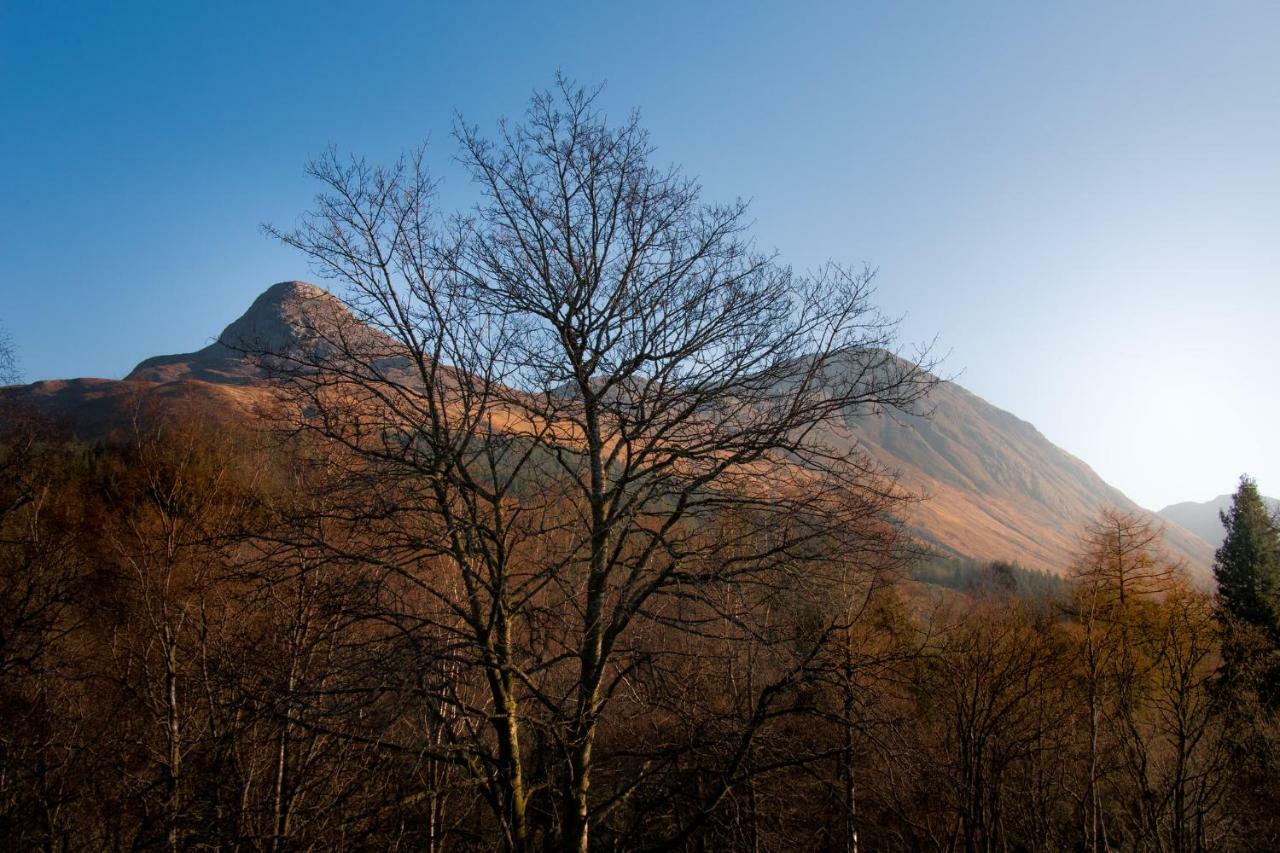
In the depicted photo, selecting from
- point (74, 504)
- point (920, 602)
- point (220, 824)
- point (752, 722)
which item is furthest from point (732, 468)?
point (74, 504)

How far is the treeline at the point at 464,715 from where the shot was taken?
5711 mm

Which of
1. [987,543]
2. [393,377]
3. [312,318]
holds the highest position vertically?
[312,318]

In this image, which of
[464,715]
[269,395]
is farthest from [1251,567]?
[269,395]

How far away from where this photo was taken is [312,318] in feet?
A: 19.9

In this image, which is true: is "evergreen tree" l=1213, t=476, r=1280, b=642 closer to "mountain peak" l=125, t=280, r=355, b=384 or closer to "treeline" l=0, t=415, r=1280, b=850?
"treeline" l=0, t=415, r=1280, b=850

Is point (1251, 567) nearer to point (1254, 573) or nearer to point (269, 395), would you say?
point (1254, 573)

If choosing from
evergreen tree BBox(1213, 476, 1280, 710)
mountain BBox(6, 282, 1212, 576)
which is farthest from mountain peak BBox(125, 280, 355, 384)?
evergreen tree BBox(1213, 476, 1280, 710)

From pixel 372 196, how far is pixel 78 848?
12405 mm

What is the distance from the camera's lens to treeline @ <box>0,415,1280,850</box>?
18.7ft

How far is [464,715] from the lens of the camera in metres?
5.45

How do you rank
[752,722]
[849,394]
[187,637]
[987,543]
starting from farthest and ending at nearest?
[987,543] → [187,637] → [849,394] → [752,722]

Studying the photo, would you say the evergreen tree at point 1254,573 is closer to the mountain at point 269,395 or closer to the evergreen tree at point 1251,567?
the evergreen tree at point 1251,567

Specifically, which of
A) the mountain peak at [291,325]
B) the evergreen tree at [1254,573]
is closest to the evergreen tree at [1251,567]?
the evergreen tree at [1254,573]

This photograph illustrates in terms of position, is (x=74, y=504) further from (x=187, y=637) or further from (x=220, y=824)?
(x=220, y=824)
